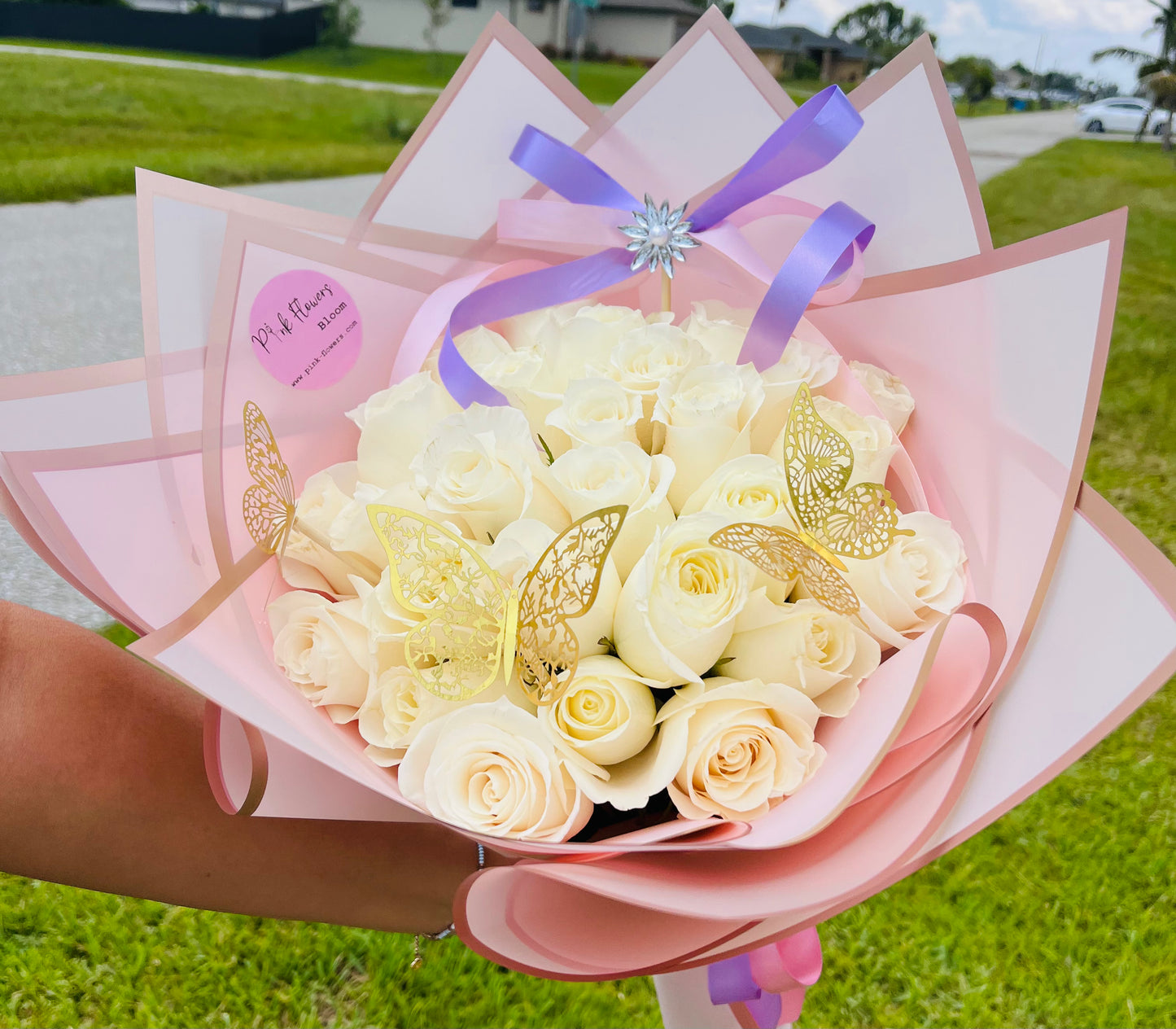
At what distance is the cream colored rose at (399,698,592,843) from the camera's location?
421mm

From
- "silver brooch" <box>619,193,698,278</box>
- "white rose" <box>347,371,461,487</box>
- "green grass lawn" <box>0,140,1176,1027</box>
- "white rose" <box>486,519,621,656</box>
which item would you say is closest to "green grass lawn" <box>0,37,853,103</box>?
"green grass lawn" <box>0,140,1176,1027</box>

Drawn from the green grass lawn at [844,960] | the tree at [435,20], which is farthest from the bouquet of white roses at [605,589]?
the tree at [435,20]

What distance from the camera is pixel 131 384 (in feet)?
1.84

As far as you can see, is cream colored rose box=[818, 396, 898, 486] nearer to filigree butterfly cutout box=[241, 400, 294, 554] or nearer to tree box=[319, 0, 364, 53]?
filigree butterfly cutout box=[241, 400, 294, 554]

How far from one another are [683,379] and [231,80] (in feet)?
9.73

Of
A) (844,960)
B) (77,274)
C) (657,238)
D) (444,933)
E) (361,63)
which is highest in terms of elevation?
(657,238)

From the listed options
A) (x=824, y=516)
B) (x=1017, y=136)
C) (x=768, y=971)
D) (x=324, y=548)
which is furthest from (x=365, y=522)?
(x=1017, y=136)

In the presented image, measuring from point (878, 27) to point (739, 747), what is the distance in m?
2.88

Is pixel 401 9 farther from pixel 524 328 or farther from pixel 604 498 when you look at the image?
pixel 604 498

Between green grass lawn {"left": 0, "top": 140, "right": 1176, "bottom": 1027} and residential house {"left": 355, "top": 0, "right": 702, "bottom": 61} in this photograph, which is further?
residential house {"left": 355, "top": 0, "right": 702, "bottom": 61}

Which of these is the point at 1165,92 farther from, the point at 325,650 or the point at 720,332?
the point at 325,650

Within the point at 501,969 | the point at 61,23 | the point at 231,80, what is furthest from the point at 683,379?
the point at 231,80

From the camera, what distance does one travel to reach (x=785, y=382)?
557 millimetres

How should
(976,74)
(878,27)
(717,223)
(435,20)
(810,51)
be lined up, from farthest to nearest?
(435,20)
(878,27)
(810,51)
(976,74)
(717,223)
